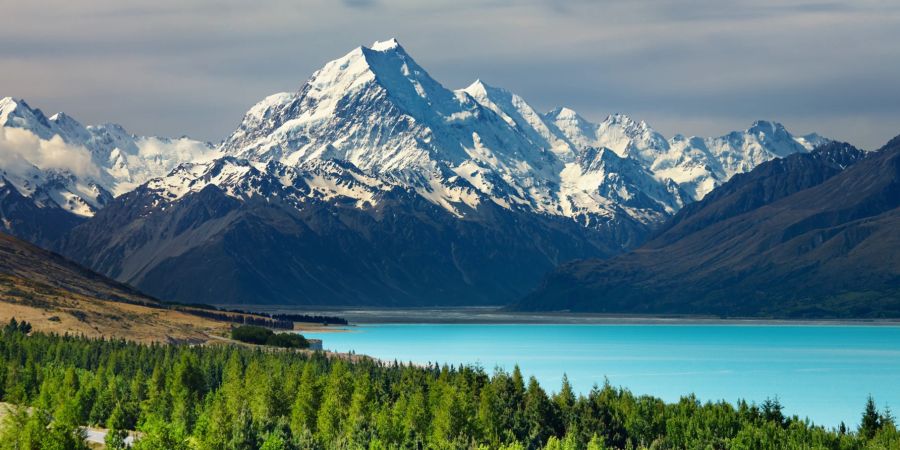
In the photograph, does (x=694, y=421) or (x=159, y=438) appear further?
(x=694, y=421)

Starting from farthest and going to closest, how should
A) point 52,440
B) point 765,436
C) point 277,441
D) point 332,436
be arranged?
1. point 332,436
2. point 765,436
3. point 277,441
4. point 52,440

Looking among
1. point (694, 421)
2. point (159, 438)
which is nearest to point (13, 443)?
point (159, 438)

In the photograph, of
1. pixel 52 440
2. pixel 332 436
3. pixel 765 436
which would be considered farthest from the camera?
pixel 332 436

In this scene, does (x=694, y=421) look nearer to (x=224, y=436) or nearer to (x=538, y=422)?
(x=538, y=422)

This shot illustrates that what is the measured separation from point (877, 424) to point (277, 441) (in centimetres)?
8124

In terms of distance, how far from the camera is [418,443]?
620 feet

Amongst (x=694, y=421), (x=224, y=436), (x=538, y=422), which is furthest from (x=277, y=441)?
(x=694, y=421)

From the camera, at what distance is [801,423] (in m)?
184

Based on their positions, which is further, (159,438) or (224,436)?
(224,436)

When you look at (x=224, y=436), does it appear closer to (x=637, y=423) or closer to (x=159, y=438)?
(x=159, y=438)

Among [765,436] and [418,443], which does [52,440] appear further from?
[765,436]

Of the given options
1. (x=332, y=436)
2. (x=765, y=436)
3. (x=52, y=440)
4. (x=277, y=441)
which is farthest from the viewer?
(x=332, y=436)

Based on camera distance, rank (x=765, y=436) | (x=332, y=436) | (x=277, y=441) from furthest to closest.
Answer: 1. (x=332, y=436)
2. (x=765, y=436)
3. (x=277, y=441)

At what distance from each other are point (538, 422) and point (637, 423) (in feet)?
46.7
